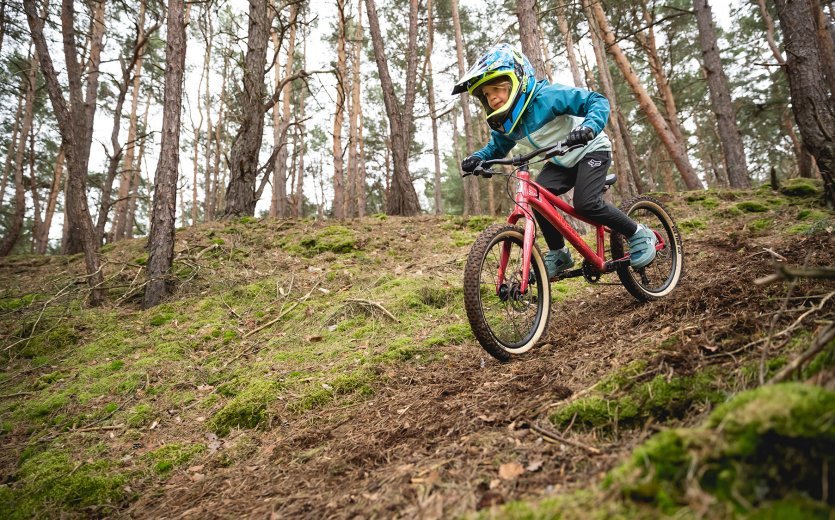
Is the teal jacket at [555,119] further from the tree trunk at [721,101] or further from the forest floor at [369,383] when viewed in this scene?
the tree trunk at [721,101]

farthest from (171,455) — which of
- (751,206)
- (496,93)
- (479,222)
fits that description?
(751,206)

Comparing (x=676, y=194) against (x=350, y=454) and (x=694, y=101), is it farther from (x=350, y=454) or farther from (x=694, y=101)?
(x=694, y=101)

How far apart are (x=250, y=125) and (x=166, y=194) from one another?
3.73m

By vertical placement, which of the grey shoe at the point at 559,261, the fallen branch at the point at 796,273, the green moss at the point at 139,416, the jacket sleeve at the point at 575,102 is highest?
the jacket sleeve at the point at 575,102

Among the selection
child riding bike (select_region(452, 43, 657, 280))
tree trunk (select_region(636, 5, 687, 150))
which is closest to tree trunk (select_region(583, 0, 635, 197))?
tree trunk (select_region(636, 5, 687, 150))

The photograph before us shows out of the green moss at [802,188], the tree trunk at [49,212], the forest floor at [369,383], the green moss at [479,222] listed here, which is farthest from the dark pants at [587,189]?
the tree trunk at [49,212]

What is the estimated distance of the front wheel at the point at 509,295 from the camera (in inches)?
125

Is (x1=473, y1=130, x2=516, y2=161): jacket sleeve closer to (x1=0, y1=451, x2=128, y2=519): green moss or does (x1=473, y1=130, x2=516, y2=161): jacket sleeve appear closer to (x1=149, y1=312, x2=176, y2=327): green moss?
(x1=0, y1=451, x2=128, y2=519): green moss

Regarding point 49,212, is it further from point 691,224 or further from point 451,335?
point 691,224

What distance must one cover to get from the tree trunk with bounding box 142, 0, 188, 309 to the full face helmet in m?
4.54

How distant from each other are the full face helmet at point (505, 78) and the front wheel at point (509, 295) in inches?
38.2

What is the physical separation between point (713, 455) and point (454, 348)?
3.00 m

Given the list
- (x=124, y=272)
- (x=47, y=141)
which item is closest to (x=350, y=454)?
(x=124, y=272)

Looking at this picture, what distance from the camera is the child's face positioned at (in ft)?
11.6
